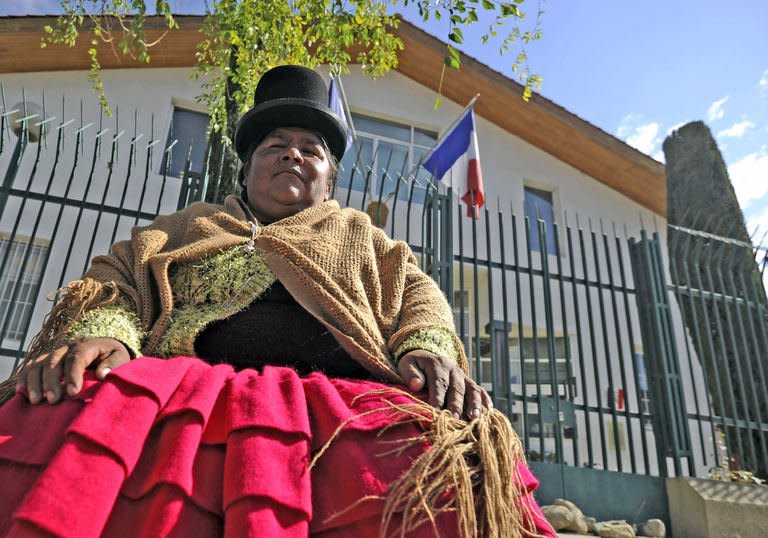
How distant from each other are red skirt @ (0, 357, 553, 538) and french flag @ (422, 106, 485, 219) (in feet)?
16.3

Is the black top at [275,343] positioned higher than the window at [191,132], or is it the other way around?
the window at [191,132]

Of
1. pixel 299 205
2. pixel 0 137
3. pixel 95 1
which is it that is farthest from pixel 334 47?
pixel 299 205

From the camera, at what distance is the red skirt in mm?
1041

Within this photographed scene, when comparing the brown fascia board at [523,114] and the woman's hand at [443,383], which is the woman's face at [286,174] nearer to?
the woman's hand at [443,383]

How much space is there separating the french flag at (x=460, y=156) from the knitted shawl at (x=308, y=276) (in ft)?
13.5

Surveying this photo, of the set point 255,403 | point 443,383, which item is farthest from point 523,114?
point 255,403

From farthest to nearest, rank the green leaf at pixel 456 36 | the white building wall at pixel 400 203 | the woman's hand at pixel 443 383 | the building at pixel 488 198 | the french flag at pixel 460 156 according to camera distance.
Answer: the white building wall at pixel 400 203
the french flag at pixel 460 156
the building at pixel 488 198
the green leaf at pixel 456 36
the woman's hand at pixel 443 383

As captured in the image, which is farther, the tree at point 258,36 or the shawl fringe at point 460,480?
the tree at point 258,36

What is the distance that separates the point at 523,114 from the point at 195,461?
10728mm

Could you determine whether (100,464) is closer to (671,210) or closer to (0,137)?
(0,137)

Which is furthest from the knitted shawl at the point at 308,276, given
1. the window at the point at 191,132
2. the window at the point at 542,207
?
the window at the point at 542,207

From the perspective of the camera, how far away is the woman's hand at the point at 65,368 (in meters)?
1.29

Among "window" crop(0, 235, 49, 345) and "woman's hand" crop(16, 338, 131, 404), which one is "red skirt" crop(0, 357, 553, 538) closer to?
"woman's hand" crop(16, 338, 131, 404)

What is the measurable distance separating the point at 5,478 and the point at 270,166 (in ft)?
4.70
